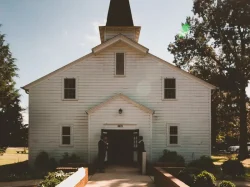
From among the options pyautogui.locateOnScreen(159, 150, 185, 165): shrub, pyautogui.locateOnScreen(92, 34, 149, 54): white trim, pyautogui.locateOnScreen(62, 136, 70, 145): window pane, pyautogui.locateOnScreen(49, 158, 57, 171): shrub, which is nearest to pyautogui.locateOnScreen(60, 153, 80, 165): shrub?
pyautogui.locateOnScreen(49, 158, 57, 171): shrub

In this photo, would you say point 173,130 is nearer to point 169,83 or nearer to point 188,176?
point 169,83

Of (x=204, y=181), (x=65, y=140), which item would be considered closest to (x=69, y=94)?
(x=65, y=140)

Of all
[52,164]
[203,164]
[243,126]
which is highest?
[243,126]

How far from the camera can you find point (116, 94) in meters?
23.0

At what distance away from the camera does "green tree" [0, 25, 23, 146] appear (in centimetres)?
3767

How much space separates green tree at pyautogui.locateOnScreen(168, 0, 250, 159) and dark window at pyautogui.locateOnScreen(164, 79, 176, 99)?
35.7 ft

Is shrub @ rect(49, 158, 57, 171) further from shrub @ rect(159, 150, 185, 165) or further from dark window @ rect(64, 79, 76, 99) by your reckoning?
shrub @ rect(159, 150, 185, 165)

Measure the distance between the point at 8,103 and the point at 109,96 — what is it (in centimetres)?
2356

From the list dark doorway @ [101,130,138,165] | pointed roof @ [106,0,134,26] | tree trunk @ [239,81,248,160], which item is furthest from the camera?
tree trunk @ [239,81,248,160]

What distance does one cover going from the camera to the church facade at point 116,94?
23141mm

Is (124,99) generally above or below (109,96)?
below

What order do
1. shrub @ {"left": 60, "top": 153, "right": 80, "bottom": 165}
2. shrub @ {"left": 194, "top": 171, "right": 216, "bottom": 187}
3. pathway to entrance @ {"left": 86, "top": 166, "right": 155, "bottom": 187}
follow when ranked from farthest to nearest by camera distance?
shrub @ {"left": 60, "top": 153, "right": 80, "bottom": 165} < pathway to entrance @ {"left": 86, "top": 166, "right": 155, "bottom": 187} < shrub @ {"left": 194, "top": 171, "right": 216, "bottom": 187}

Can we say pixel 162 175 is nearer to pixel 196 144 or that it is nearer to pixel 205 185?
pixel 205 185

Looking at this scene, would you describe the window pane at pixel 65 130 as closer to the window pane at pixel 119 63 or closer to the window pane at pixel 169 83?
the window pane at pixel 119 63
